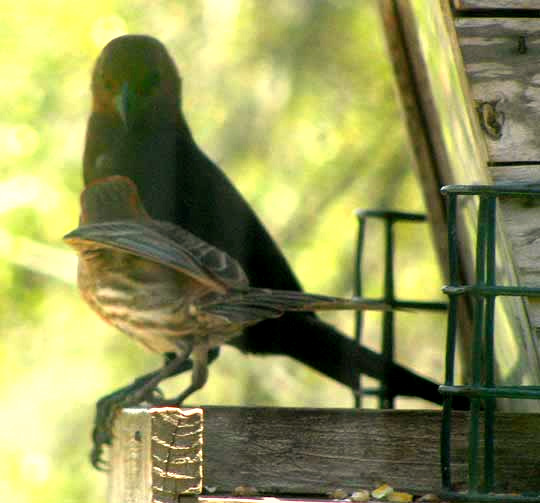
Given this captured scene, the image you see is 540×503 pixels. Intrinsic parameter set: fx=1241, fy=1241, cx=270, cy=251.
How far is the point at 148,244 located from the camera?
8.96ft

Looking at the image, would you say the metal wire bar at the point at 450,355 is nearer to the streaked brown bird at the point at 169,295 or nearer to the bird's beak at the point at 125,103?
the streaked brown bird at the point at 169,295

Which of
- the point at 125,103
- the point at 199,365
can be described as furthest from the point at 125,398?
the point at 125,103

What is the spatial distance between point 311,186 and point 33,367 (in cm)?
159

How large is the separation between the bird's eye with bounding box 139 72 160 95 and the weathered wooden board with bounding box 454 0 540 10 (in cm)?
126

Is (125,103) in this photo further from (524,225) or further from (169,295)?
(524,225)

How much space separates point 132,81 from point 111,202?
1.47 feet

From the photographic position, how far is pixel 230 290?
284 cm

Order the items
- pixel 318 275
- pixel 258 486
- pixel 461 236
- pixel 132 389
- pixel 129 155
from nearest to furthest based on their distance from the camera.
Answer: pixel 258 486
pixel 132 389
pixel 129 155
pixel 461 236
pixel 318 275

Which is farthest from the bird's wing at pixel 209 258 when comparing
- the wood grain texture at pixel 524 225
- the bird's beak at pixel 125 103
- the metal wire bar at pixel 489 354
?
the metal wire bar at pixel 489 354

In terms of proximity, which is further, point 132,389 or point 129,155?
point 129,155

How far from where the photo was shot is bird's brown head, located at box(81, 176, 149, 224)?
9.75 ft

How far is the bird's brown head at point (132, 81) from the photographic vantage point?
3.30 m

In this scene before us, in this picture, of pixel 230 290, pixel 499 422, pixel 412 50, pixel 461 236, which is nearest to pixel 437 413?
pixel 499 422

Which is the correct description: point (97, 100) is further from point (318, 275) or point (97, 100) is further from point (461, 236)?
point (318, 275)
